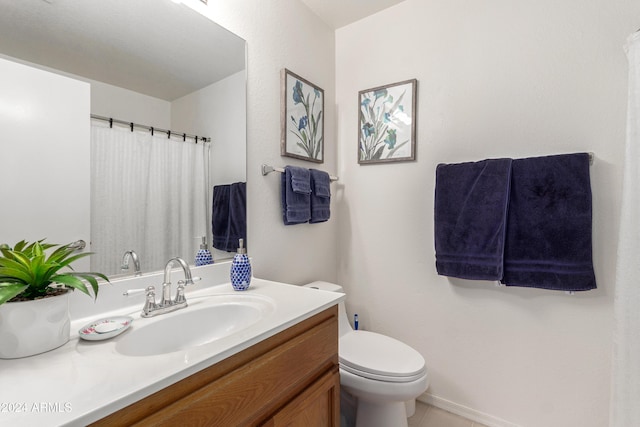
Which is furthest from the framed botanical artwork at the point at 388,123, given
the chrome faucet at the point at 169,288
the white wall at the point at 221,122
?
the chrome faucet at the point at 169,288

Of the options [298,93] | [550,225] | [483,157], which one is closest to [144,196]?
[298,93]

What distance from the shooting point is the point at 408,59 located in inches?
70.5

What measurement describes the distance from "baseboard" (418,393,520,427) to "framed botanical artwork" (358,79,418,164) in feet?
4.70

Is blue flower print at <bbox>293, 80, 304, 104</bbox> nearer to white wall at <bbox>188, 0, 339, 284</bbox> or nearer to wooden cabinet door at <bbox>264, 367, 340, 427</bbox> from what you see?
white wall at <bbox>188, 0, 339, 284</bbox>

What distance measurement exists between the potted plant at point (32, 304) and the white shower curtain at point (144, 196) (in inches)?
9.4

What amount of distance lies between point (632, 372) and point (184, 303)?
5.50ft

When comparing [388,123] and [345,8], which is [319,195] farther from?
[345,8]

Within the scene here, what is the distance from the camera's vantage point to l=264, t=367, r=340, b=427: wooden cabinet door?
2.80 ft

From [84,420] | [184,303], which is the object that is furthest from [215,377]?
[184,303]

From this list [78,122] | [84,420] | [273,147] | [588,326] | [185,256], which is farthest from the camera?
[273,147]

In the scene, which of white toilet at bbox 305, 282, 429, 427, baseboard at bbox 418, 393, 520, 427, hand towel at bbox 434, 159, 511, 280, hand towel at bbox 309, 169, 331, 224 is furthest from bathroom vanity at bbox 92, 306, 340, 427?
baseboard at bbox 418, 393, 520, 427

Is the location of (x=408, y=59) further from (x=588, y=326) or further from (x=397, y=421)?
(x=397, y=421)

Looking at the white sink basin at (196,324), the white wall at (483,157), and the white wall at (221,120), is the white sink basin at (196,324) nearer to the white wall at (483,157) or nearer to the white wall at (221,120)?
the white wall at (221,120)

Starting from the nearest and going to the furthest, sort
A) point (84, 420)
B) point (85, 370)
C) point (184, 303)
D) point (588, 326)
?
point (84, 420)
point (85, 370)
point (184, 303)
point (588, 326)
